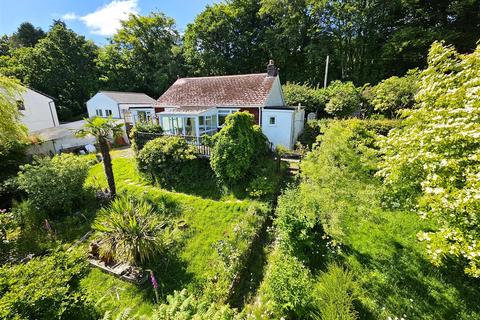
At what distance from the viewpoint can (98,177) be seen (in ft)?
46.9

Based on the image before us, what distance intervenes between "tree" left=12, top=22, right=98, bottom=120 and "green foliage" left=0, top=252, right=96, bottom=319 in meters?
41.4

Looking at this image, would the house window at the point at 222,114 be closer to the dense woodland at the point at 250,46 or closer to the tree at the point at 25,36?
the dense woodland at the point at 250,46

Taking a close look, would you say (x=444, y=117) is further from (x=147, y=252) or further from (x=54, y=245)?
(x=54, y=245)

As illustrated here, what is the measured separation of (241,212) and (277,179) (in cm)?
281

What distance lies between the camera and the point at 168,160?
1277 cm

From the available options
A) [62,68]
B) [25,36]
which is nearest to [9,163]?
[62,68]

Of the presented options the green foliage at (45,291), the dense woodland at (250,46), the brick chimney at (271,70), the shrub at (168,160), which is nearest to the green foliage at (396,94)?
the brick chimney at (271,70)

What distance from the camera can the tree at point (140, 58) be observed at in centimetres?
3741

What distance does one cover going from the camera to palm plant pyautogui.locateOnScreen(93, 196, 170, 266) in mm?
7457

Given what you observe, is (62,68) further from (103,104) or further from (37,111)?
(37,111)

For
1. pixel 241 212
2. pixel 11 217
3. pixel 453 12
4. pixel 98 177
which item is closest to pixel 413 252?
pixel 241 212

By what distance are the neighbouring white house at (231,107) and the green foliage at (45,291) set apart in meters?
11.4

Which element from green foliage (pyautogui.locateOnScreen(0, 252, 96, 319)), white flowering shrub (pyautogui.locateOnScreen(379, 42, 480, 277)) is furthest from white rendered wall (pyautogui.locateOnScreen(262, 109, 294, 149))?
green foliage (pyautogui.locateOnScreen(0, 252, 96, 319))

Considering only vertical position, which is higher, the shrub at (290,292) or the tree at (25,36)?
the tree at (25,36)
